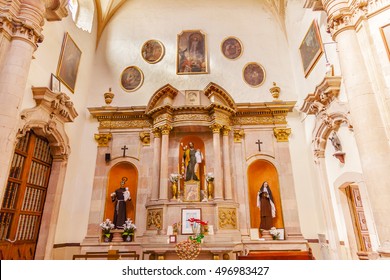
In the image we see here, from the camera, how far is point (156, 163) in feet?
28.9

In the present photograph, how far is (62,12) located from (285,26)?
8166 mm

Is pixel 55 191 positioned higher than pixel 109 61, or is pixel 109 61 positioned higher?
pixel 109 61

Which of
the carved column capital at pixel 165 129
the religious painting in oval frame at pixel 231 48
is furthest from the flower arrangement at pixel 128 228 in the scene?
the religious painting in oval frame at pixel 231 48

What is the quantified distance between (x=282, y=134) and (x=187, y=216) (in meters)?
4.29

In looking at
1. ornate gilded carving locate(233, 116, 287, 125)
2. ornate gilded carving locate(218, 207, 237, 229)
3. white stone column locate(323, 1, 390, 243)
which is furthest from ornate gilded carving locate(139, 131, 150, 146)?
white stone column locate(323, 1, 390, 243)

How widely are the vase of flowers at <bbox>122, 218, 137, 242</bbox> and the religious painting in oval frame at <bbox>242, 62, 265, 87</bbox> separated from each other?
21.4 ft

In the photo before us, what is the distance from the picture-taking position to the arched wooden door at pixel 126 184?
8969 millimetres

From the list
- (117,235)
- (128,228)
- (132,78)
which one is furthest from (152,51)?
(117,235)

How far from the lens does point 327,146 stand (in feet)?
24.3

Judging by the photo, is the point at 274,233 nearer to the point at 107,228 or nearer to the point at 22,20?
the point at 107,228

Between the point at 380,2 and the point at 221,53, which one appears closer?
the point at 380,2

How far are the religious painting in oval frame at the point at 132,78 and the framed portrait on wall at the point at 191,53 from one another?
151cm
